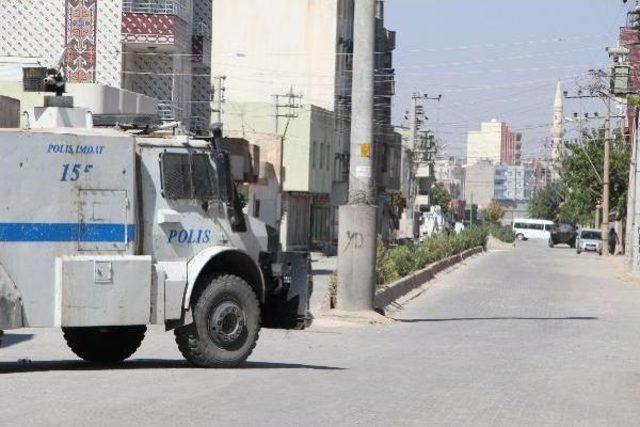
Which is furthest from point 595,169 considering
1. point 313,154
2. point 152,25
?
point 152,25

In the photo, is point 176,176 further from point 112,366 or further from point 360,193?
point 360,193

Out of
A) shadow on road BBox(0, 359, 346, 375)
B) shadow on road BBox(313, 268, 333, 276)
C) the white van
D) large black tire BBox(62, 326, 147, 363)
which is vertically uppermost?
large black tire BBox(62, 326, 147, 363)

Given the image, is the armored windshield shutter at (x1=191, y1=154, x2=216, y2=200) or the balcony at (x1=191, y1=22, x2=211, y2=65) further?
the balcony at (x1=191, y1=22, x2=211, y2=65)

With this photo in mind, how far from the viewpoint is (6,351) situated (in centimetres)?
1862

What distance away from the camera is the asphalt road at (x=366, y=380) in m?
12.3

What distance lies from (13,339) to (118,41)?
37246 mm

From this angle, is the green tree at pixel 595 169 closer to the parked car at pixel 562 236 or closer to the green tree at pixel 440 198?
the parked car at pixel 562 236

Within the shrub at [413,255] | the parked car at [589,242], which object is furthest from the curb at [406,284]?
the parked car at [589,242]

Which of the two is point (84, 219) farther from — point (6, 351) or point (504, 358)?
point (504, 358)

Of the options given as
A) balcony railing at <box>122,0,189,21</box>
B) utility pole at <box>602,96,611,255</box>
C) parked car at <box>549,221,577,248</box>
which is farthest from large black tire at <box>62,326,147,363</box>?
parked car at <box>549,221,577,248</box>

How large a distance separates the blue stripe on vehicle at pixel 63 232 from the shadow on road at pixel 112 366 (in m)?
1.41

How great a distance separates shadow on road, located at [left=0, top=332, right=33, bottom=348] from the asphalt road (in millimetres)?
32

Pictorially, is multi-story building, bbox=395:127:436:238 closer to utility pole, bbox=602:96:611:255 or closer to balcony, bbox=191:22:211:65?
utility pole, bbox=602:96:611:255

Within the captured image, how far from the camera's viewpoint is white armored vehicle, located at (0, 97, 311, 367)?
1487cm
